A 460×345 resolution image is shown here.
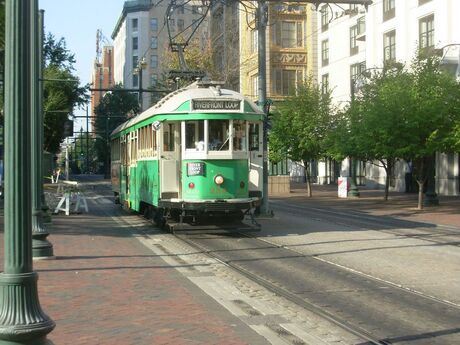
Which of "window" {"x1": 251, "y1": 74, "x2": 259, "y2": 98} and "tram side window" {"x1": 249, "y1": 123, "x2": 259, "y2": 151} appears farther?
"window" {"x1": 251, "y1": 74, "x2": 259, "y2": 98}

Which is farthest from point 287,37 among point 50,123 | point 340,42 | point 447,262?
point 447,262

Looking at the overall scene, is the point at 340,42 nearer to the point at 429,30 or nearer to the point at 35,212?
the point at 429,30

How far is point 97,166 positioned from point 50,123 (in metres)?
70.2

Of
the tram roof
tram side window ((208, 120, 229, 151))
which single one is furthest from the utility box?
tram side window ((208, 120, 229, 151))

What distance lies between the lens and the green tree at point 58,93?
2415 inches

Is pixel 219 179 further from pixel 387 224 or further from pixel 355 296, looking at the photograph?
pixel 387 224

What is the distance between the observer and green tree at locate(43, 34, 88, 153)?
201 ft

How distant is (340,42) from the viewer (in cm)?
5628

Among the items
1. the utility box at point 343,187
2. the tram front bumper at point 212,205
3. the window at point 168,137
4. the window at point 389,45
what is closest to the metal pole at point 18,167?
the tram front bumper at point 212,205

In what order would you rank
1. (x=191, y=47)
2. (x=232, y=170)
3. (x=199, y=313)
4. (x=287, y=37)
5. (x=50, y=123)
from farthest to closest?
(x=50, y=123), (x=287, y=37), (x=191, y=47), (x=232, y=170), (x=199, y=313)

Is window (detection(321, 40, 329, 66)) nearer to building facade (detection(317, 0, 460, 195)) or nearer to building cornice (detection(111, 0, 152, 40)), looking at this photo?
building facade (detection(317, 0, 460, 195))

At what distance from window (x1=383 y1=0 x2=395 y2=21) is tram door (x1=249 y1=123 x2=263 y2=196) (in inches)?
1226

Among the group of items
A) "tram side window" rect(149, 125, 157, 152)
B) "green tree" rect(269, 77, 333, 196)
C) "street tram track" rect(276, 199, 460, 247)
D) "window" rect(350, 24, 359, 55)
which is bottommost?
"street tram track" rect(276, 199, 460, 247)

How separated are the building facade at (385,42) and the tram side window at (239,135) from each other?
1553cm
